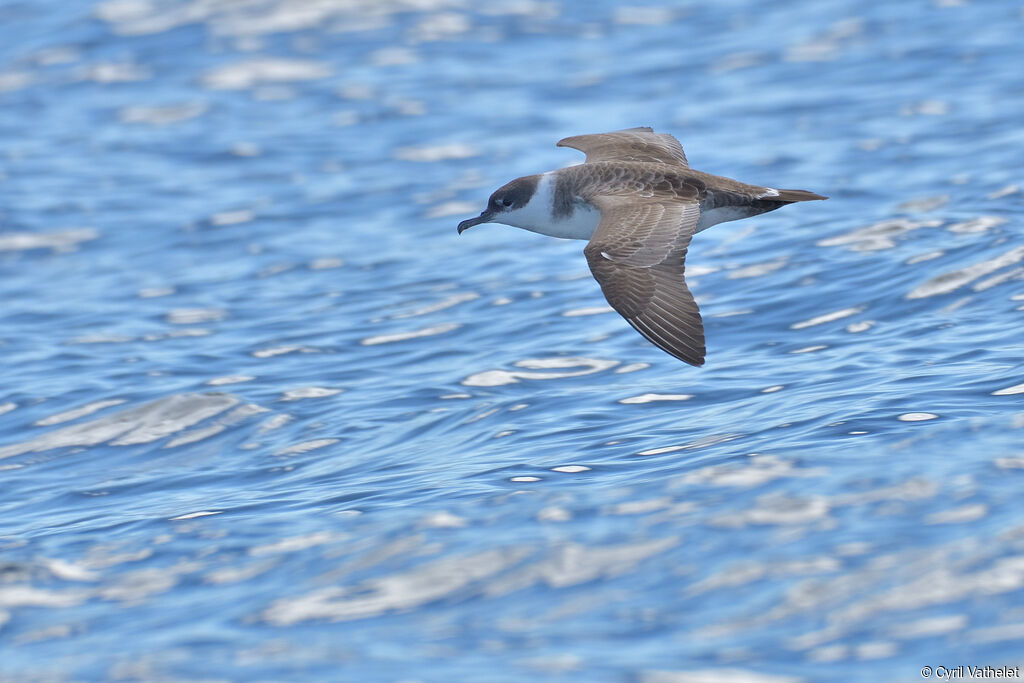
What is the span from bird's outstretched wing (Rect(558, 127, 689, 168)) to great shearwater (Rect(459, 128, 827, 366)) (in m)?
0.01

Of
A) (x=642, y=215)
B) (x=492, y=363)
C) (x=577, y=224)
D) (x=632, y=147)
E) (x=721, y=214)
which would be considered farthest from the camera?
(x=632, y=147)

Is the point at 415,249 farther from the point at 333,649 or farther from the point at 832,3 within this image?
the point at 832,3

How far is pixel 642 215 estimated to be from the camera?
747cm

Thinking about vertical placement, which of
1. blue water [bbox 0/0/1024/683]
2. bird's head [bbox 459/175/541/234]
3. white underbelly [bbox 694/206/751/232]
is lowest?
blue water [bbox 0/0/1024/683]

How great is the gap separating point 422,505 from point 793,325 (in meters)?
3.40

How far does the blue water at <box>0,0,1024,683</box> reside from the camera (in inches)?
221

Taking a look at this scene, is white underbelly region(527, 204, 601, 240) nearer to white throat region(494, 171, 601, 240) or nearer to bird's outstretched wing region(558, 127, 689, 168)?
white throat region(494, 171, 601, 240)

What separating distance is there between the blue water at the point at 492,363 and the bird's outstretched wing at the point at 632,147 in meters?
1.15

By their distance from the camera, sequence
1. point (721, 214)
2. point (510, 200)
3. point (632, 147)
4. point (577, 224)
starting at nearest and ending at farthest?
point (721, 214), point (577, 224), point (510, 200), point (632, 147)
